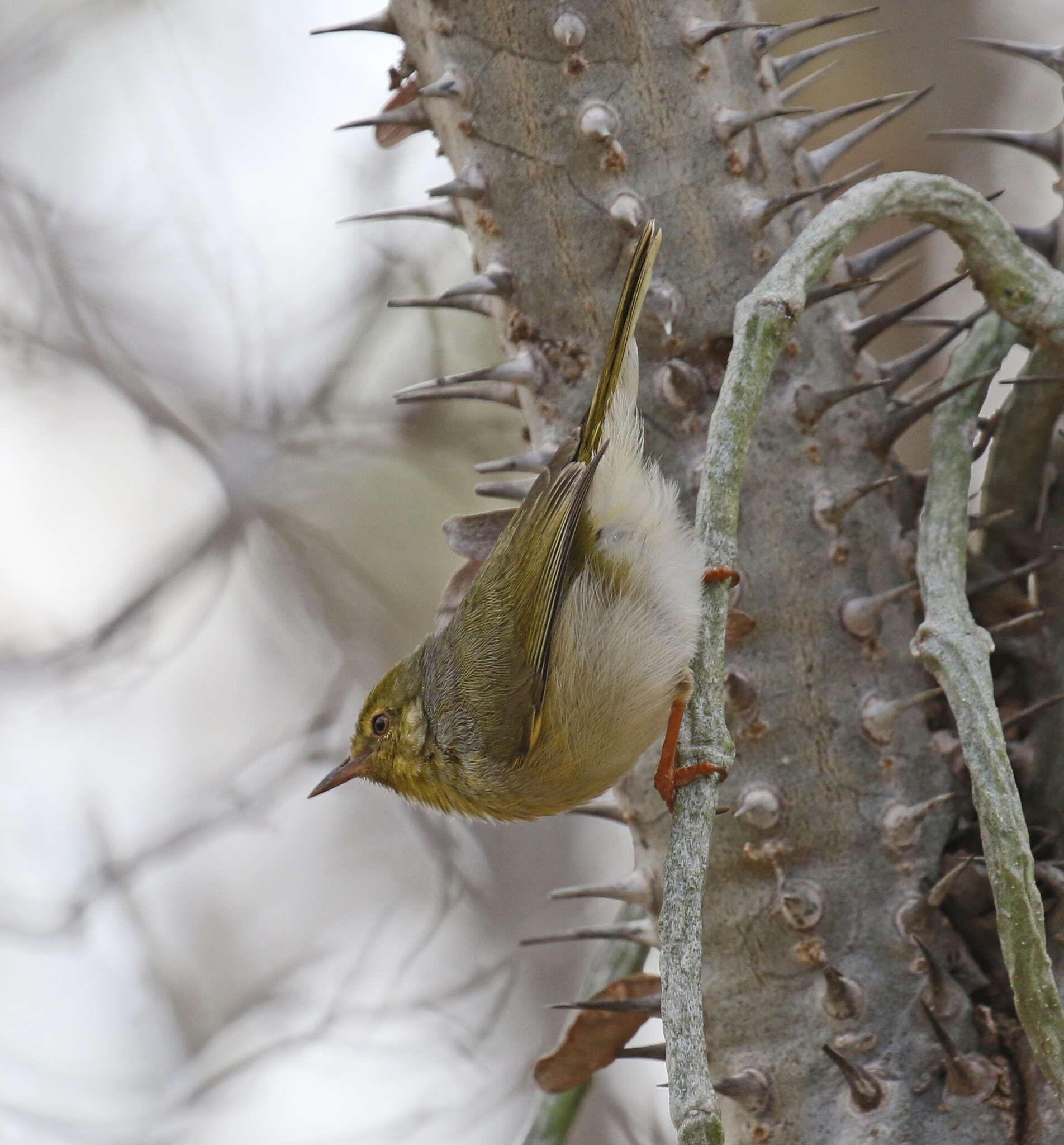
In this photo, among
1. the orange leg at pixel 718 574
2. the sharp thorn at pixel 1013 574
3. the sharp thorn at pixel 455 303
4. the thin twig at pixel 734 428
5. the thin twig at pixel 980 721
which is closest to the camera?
the thin twig at pixel 734 428

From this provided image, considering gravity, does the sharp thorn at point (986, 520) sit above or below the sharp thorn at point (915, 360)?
below

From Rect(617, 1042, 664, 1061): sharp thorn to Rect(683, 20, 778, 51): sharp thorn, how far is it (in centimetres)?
166

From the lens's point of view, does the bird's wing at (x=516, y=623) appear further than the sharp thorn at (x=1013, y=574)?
Yes

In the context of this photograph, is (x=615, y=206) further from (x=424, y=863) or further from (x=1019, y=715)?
(x=424, y=863)

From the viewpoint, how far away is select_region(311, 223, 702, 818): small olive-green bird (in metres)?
2.31

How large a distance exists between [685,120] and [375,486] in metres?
2.90

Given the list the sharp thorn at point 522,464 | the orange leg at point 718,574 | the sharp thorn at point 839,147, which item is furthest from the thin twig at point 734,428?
the sharp thorn at point 522,464

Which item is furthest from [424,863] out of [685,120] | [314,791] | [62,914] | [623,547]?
[685,120]

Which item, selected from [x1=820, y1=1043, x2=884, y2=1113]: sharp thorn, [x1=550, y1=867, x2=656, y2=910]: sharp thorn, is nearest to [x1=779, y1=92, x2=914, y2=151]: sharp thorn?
[x1=550, y1=867, x2=656, y2=910]: sharp thorn

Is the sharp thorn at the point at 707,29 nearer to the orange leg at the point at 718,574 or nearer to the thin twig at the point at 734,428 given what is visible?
the thin twig at the point at 734,428

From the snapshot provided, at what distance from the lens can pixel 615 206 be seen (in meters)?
2.07

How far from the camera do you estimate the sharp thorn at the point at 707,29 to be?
199cm

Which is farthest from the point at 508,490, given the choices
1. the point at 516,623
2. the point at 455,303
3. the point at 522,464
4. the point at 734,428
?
the point at 734,428

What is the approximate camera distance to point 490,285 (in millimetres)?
2117
